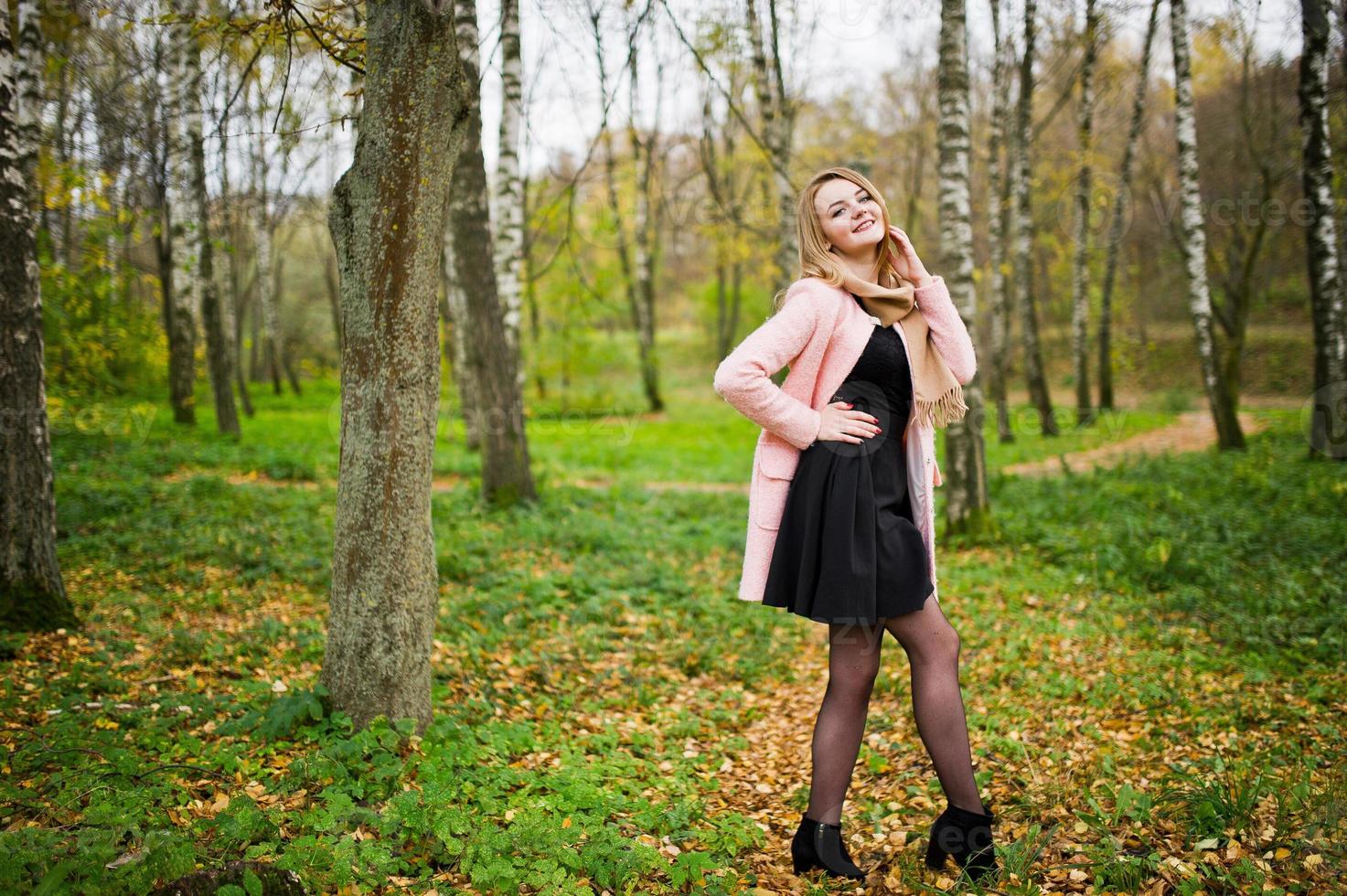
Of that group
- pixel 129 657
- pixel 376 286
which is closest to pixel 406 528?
pixel 376 286

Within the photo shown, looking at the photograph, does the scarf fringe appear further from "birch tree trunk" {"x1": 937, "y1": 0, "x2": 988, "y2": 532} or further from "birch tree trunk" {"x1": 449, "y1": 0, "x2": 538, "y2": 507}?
"birch tree trunk" {"x1": 449, "y1": 0, "x2": 538, "y2": 507}

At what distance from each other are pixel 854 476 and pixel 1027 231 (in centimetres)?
1380

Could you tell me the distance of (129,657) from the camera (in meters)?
4.36

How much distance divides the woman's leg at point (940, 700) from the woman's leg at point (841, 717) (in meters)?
0.12

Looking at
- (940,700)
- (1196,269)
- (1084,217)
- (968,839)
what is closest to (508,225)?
(940,700)

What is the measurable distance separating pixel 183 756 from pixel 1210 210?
78.1ft

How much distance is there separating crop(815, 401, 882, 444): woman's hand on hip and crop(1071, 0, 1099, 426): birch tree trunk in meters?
12.0

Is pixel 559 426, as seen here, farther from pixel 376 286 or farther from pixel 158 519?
pixel 376 286

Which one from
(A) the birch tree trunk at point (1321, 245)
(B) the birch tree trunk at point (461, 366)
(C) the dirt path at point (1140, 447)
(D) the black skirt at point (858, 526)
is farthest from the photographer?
(B) the birch tree trunk at point (461, 366)

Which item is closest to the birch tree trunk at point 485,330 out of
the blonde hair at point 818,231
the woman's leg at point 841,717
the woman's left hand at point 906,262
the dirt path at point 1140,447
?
the blonde hair at point 818,231

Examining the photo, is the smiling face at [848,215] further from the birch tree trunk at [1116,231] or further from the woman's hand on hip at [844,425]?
the birch tree trunk at [1116,231]

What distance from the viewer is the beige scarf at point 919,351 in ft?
9.08

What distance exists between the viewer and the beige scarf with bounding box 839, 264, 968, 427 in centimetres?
277

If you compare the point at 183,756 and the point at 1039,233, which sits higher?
the point at 1039,233
